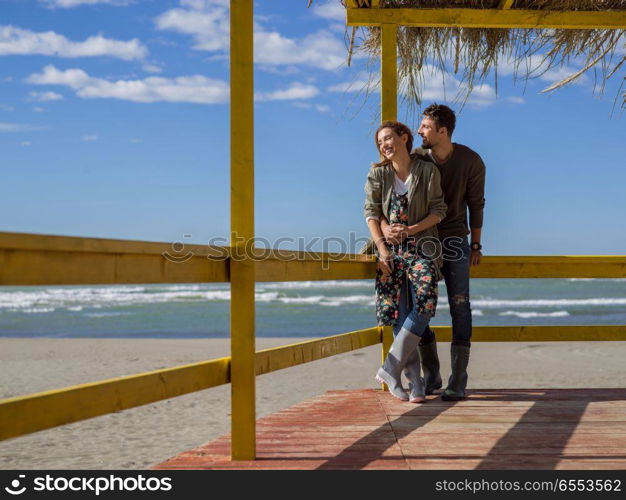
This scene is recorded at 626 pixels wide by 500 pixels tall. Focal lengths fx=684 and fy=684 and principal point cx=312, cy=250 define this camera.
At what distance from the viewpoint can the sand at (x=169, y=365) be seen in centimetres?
535

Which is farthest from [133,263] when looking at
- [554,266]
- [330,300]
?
[330,300]

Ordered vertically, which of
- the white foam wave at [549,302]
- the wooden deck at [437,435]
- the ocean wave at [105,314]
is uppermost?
the wooden deck at [437,435]

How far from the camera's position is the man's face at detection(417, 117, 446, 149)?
3.65 m

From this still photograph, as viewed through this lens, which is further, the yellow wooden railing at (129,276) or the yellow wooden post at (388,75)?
the yellow wooden post at (388,75)

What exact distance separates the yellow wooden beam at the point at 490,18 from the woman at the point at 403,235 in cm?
102

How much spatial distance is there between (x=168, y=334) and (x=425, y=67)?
13432 mm

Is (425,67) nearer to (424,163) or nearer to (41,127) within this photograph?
(424,163)

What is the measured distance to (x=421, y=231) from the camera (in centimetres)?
346

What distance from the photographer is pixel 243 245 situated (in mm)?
2494

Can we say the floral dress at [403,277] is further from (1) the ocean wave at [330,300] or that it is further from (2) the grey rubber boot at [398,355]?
(1) the ocean wave at [330,300]

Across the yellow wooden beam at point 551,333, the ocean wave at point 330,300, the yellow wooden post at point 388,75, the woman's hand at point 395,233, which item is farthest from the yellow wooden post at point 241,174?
the ocean wave at point 330,300

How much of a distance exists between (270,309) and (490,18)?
1849 cm

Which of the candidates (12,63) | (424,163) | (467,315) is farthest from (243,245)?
(12,63)

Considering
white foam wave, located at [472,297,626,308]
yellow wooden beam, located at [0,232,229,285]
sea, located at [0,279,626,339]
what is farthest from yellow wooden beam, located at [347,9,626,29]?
white foam wave, located at [472,297,626,308]
